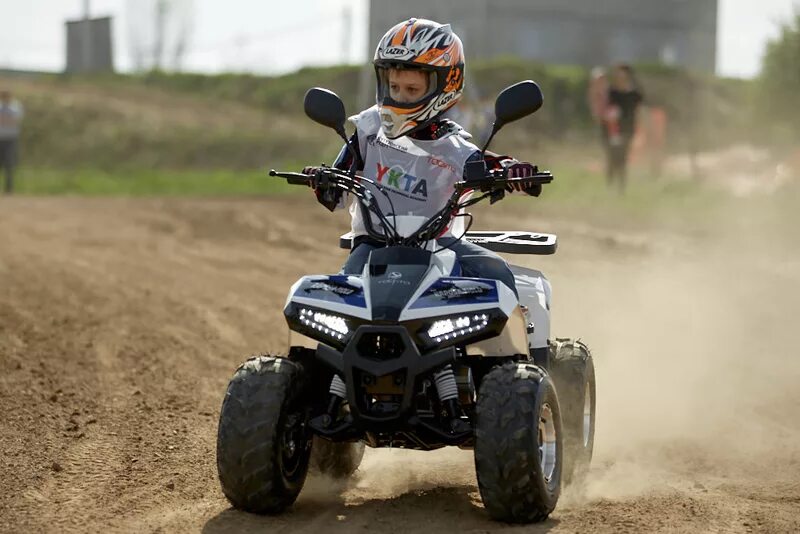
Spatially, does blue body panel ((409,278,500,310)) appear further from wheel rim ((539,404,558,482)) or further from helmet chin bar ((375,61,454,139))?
helmet chin bar ((375,61,454,139))

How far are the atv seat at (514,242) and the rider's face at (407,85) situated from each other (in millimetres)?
806

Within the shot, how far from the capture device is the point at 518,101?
6820mm

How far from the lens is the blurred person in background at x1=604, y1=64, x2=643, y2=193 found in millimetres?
26203

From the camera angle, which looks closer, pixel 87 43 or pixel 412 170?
pixel 412 170

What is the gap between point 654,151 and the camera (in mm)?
32219

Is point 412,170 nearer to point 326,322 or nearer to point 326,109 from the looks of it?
point 326,109

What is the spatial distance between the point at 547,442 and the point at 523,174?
1.31m

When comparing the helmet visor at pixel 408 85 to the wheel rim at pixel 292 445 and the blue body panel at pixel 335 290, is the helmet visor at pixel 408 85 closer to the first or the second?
the blue body panel at pixel 335 290

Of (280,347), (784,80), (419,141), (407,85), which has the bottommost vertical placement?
(280,347)

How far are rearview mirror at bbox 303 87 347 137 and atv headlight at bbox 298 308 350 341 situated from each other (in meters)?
1.03

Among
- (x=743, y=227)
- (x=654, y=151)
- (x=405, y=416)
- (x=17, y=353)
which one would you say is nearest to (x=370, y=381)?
(x=405, y=416)

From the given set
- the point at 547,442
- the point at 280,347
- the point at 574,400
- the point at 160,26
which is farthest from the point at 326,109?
the point at 160,26

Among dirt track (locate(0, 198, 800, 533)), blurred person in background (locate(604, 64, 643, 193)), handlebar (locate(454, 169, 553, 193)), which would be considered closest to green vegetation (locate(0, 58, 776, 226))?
blurred person in background (locate(604, 64, 643, 193))

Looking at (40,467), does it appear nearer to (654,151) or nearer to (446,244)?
(446,244)
